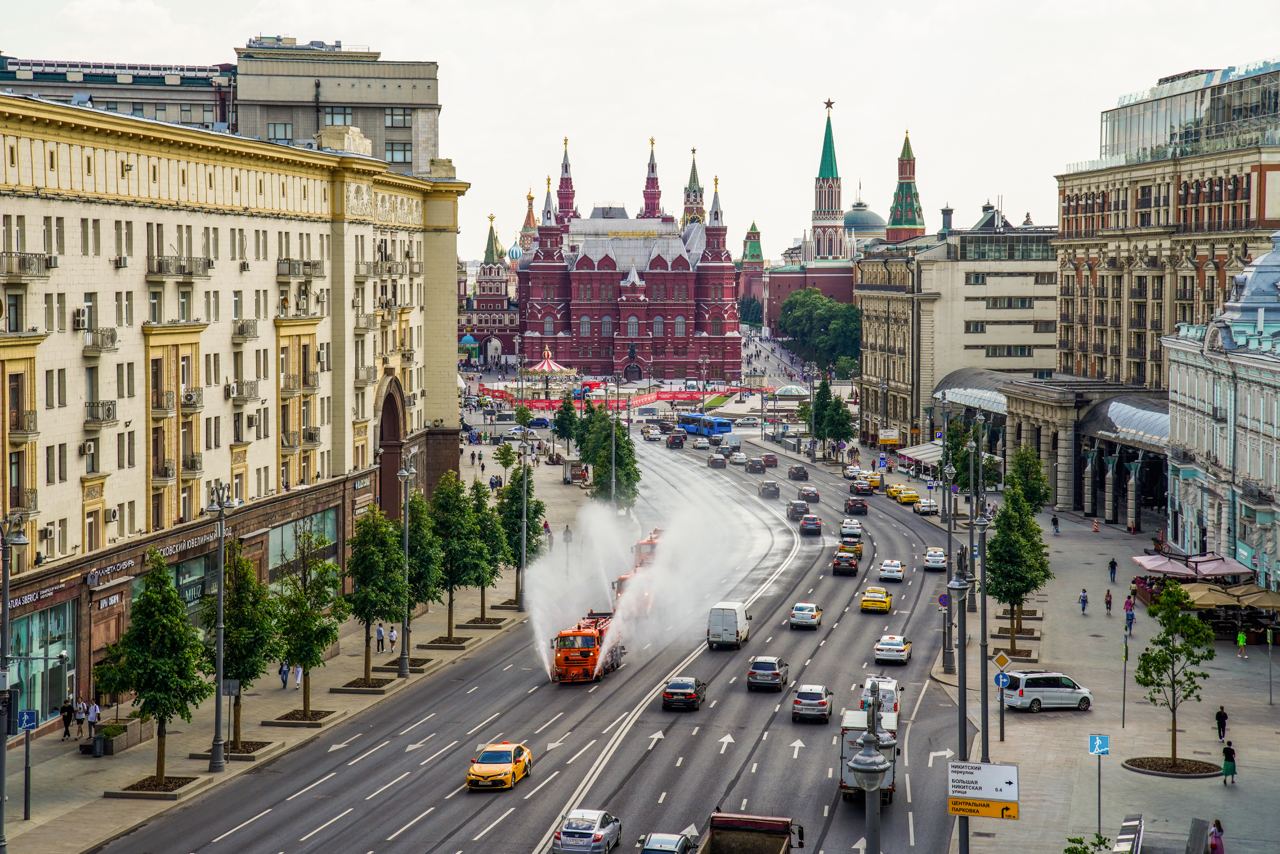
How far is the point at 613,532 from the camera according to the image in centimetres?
11938

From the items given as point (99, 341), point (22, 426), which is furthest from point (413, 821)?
point (99, 341)

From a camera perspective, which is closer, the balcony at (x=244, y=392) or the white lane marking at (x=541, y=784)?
the white lane marking at (x=541, y=784)

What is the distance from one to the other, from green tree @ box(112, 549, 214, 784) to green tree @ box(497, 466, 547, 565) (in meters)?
37.5

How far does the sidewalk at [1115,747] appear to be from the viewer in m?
49.9

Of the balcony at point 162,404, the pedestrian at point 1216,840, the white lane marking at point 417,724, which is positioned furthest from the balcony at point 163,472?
the pedestrian at point 1216,840

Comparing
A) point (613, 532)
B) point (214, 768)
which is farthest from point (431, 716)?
point (613, 532)

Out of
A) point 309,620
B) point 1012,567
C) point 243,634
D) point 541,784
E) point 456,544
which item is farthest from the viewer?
point 456,544

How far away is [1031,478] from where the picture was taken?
4589 inches

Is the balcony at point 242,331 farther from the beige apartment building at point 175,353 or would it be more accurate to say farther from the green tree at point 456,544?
the green tree at point 456,544

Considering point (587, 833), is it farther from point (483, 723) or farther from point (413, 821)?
point (483, 723)

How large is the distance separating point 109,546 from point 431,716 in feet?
42.5

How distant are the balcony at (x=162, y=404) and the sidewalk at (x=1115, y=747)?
3085cm

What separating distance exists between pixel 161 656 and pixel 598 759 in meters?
13.3

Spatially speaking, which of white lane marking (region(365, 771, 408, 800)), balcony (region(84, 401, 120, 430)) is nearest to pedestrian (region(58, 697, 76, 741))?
balcony (region(84, 401, 120, 430))
